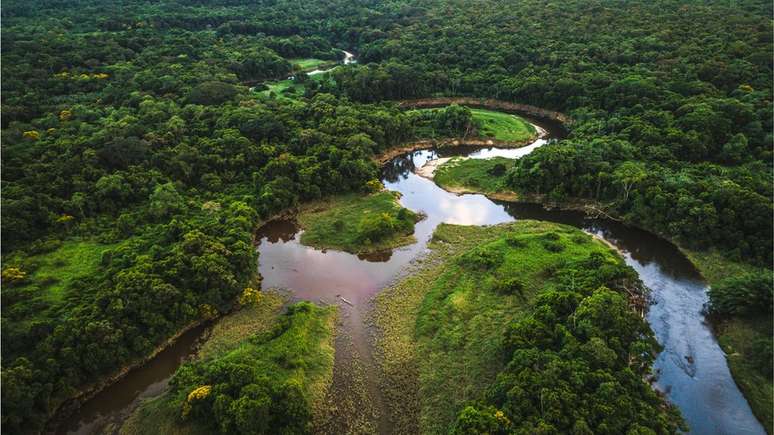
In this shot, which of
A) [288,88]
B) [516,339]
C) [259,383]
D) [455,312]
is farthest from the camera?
[288,88]

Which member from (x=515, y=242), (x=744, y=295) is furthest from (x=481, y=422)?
(x=744, y=295)

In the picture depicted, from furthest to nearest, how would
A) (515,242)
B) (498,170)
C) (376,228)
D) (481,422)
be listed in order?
1. (498,170)
2. (376,228)
3. (515,242)
4. (481,422)

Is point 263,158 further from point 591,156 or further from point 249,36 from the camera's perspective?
point 249,36

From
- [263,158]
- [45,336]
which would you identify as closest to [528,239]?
[263,158]

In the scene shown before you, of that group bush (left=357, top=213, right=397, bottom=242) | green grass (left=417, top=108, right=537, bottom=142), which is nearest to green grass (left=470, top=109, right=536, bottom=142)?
green grass (left=417, top=108, right=537, bottom=142)

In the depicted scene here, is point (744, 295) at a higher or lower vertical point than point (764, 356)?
higher

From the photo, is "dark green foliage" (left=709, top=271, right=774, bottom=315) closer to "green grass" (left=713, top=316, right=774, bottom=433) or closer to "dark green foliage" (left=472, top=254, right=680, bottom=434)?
"green grass" (left=713, top=316, right=774, bottom=433)

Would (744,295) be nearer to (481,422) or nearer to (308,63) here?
(481,422)
